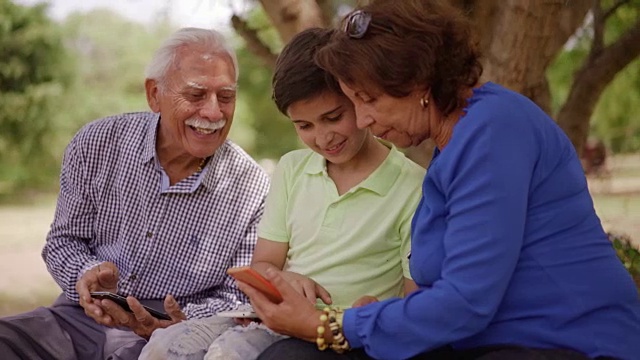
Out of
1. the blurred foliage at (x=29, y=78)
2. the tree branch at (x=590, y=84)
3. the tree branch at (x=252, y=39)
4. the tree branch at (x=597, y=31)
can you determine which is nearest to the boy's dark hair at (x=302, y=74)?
the tree branch at (x=252, y=39)

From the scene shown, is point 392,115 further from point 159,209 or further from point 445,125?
point 159,209

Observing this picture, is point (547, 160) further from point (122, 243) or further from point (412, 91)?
point (122, 243)

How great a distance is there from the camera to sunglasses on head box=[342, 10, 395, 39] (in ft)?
7.52

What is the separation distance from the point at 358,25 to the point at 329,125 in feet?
1.64

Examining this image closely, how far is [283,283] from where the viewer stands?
243 centimetres

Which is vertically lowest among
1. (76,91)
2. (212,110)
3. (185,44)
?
(76,91)

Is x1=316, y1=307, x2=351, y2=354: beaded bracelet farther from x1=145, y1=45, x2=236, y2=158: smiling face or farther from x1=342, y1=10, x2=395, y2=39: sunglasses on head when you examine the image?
x1=145, y1=45, x2=236, y2=158: smiling face

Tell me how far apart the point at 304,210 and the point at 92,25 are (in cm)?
1576

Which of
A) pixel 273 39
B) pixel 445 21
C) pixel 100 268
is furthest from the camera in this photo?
pixel 273 39

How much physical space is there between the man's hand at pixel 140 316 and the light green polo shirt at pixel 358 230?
0.47 metres

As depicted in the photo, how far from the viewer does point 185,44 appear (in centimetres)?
340

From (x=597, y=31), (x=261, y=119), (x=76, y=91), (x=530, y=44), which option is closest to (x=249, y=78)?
(x=261, y=119)

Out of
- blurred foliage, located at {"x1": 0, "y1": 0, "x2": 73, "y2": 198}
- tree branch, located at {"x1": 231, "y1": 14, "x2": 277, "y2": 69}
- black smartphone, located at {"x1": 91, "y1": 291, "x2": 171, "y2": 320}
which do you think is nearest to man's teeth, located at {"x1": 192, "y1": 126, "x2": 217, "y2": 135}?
black smartphone, located at {"x1": 91, "y1": 291, "x2": 171, "y2": 320}

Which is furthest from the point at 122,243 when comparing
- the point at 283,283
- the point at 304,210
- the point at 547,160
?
the point at 547,160
